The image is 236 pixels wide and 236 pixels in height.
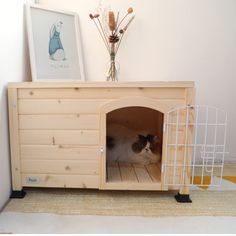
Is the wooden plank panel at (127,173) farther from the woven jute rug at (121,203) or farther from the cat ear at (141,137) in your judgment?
the cat ear at (141,137)

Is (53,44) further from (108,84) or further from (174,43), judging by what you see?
(174,43)

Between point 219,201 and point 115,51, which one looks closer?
point 219,201

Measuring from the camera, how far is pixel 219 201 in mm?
1243

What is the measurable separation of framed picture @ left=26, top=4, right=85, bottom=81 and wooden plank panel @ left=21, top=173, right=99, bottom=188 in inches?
25.5

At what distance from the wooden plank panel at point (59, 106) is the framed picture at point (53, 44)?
1.00 feet

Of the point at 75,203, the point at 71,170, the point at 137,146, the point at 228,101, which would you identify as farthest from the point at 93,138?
the point at 228,101

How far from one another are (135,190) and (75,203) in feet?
1.23

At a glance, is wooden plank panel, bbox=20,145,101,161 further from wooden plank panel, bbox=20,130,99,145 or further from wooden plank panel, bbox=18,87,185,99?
wooden plank panel, bbox=18,87,185,99

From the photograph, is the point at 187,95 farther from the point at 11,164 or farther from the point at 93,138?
the point at 11,164

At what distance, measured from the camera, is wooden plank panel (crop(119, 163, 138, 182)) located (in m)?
1.31

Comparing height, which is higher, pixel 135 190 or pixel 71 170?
pixel 71 170

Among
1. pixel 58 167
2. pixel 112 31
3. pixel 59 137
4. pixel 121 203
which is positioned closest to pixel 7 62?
pixel 59 137

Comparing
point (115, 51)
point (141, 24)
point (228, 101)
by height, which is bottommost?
point (228, 101)

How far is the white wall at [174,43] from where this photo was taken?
1.67 meters
